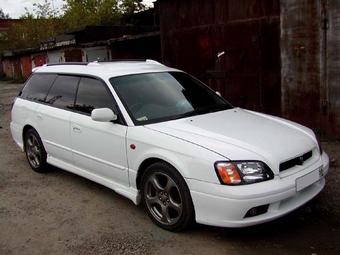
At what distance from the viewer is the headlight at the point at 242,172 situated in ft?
12.3

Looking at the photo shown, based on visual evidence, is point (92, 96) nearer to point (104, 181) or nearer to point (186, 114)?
point (104, 181)

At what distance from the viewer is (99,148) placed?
4969 mm

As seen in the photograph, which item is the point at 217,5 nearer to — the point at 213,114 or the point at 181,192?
the point at 213,114

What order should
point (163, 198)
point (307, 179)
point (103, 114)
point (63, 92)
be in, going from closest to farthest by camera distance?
point (307, 179) → point (163, 198) → point (103, 114) → point (63, 92)

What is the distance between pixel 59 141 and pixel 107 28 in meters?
15.4

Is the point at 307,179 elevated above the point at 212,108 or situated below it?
below

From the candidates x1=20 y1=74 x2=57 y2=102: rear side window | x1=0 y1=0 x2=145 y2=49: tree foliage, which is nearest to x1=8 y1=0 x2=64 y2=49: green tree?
x1=0 y1=0 x2=145 y2=49: tree foliage

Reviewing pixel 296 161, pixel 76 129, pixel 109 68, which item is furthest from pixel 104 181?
pixel 296 161

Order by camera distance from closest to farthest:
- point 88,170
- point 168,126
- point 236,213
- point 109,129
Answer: point 236,213
point 168,126
point 109,129
point 88,170

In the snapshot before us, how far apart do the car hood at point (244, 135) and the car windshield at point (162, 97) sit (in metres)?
0.20

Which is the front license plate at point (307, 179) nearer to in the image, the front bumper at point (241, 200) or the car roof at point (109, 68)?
the front bumper at point (241, 200)

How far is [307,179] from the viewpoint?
4.04m

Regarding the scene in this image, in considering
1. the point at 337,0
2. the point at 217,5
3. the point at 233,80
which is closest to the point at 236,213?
the point at 337,0

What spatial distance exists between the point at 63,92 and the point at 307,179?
341 cm
